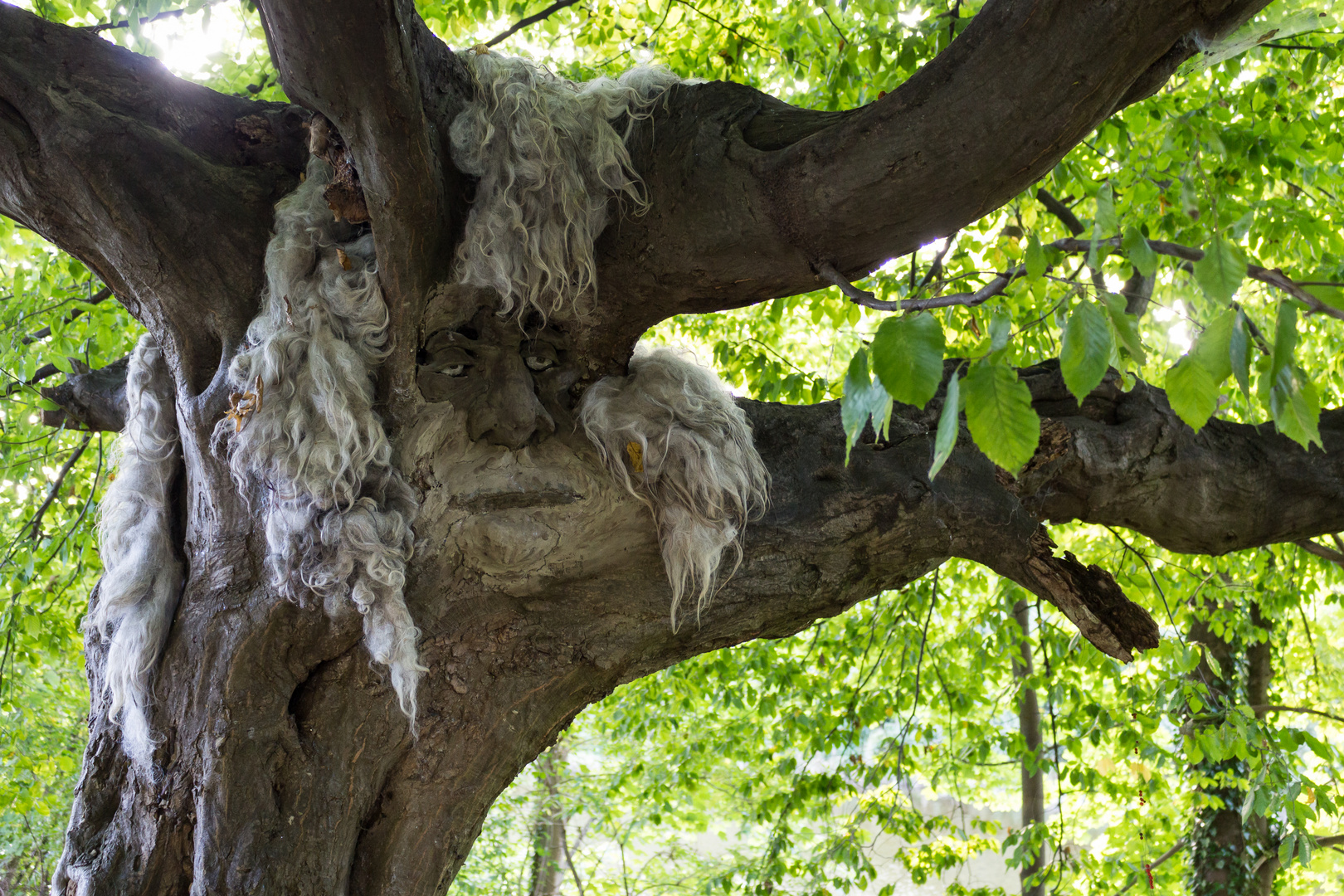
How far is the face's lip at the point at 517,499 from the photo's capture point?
205cm

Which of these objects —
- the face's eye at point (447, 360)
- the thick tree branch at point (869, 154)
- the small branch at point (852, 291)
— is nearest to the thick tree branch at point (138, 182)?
the face's eye at point (447, 360)

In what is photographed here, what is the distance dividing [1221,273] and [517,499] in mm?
1433

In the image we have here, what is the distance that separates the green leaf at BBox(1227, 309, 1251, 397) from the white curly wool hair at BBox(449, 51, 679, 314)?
138 centimetres

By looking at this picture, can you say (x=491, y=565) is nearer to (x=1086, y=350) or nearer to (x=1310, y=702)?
(x=1086, y=350)

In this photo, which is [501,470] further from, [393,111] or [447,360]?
[393,111]

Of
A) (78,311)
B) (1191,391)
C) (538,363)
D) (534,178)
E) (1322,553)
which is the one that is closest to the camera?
(1191,391)

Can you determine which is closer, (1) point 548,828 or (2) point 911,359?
(2) point 911,359

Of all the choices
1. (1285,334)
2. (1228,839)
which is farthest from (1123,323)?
(1228,839)

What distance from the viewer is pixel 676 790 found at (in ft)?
27.2

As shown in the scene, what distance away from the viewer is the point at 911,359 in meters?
1.01

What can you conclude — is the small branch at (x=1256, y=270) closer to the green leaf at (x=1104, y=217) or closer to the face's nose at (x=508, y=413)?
the green leaf at (x=1104, y=217)

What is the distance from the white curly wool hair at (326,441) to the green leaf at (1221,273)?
1.49 metres

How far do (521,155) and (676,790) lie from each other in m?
7.23

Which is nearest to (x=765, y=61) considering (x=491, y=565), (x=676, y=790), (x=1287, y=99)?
(x=1287, y=99)
